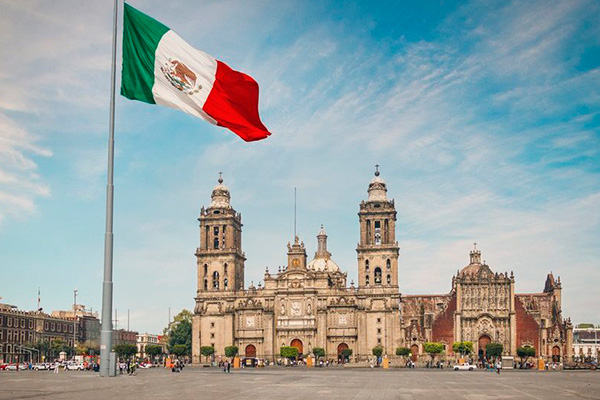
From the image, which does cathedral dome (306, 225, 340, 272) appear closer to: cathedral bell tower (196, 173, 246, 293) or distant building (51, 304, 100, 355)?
cathedral bell tower (196, 173, 246, 293)

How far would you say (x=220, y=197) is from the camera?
373 ft

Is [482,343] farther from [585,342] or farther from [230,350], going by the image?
[585,342]

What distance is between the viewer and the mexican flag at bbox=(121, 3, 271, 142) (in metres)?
17.6

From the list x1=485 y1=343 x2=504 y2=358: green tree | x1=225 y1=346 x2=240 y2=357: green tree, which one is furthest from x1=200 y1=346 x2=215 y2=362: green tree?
x1=485 y1=343 x2=504 y2=358: green tree

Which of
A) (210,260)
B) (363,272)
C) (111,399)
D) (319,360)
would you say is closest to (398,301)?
(363,272)

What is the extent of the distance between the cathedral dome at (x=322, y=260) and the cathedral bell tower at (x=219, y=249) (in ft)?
55.2

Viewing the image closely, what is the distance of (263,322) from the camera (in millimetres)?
106000

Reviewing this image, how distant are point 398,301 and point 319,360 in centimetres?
1368

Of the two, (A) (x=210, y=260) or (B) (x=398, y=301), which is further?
(A) (x=210, y=260)

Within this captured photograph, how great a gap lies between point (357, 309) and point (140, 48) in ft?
290

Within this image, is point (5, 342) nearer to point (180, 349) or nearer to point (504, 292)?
point (180, 349)

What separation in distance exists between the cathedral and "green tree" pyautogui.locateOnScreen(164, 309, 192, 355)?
74.7ft

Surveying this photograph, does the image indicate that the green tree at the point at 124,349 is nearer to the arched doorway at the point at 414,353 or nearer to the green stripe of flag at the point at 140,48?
the arched doorway at the point at 414,353

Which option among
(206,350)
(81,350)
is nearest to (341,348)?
(206,350)
